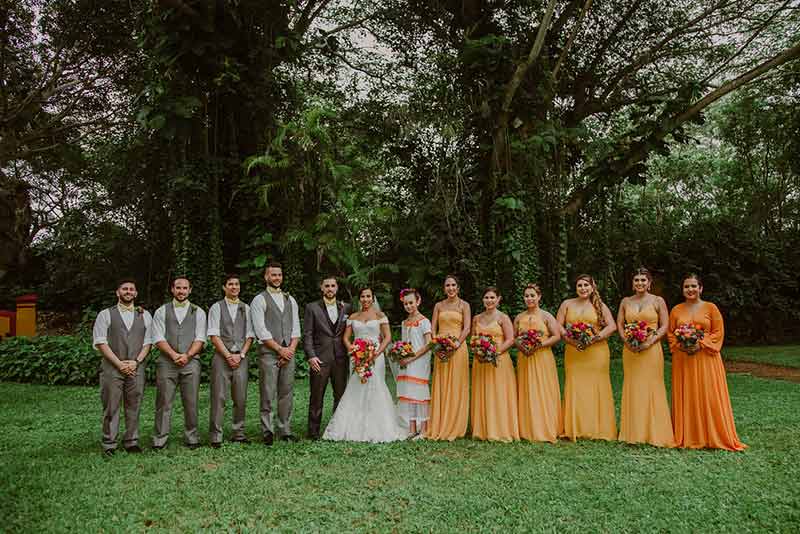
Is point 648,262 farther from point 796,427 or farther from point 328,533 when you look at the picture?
point 328,533

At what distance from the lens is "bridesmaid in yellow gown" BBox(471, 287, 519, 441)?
6973mm

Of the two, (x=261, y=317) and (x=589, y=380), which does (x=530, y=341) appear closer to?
(x=589, y=380)

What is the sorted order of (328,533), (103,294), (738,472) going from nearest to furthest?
(328,533) → (738,472) → (103,294)

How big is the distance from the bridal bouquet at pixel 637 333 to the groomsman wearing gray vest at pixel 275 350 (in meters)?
3.85

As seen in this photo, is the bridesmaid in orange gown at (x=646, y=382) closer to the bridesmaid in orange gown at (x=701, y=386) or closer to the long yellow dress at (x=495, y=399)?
the bridesmaid in orange gown at (x=701, y=386)

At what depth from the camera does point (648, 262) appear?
746 inches

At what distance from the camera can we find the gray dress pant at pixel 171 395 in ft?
21.7

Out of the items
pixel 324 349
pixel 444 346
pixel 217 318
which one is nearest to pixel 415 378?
pixel 444 346

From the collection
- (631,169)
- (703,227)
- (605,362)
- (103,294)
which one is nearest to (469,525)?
(605,362)

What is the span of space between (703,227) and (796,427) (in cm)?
1277

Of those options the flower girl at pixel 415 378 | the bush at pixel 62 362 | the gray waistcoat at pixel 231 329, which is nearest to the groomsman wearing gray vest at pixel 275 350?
the gray waistcoat at pixel 231 329

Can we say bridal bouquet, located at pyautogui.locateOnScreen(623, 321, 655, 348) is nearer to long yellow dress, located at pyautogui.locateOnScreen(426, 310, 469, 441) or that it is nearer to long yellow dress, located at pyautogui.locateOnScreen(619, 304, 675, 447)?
long yellow dress, located at pyautogui.locateOnScreen(619, 304, 675, 447)

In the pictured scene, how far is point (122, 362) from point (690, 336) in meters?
6.18

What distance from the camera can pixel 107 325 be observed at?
21.0 ft
